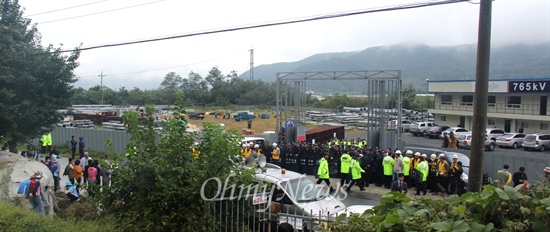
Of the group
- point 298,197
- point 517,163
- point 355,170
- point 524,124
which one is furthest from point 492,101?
point 298,197

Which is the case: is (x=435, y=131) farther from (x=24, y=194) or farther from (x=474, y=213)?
(x=474, y=213)

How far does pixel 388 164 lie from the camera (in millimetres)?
16219

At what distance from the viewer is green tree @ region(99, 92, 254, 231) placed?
679cm

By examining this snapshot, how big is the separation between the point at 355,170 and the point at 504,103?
33250 millimetres

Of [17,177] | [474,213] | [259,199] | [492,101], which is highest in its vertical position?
[492,101]

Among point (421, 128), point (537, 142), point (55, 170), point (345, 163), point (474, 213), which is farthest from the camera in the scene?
point (421, 128)

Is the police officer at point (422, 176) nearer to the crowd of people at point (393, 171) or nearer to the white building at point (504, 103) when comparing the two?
the crowd of people at point (393, 171)

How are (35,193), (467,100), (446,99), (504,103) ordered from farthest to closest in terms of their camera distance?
(446,99) → (467,100) → (504,103) → (35,193)

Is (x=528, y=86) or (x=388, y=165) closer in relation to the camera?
(x=388, y=165)

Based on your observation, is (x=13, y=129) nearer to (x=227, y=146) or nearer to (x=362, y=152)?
(x=227, y=146)

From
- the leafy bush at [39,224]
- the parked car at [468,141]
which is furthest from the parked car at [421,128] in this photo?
the leafy bush at [39,224]

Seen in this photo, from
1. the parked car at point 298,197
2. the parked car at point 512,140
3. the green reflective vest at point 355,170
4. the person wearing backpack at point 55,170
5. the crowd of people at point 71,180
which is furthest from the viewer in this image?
the parked car at point 512,140

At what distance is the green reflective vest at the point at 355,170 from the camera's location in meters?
15.8

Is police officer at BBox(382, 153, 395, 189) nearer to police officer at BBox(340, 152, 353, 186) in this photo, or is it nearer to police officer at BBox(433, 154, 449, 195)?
police officer at BBox(340, 152, 353, 186)
